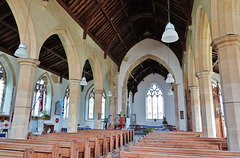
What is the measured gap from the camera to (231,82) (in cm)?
363

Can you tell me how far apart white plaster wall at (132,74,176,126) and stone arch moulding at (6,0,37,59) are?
620 inches

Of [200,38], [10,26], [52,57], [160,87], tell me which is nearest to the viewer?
[200,38]

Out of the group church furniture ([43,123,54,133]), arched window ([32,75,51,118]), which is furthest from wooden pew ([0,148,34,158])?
church furniture ([43,123,54,133])

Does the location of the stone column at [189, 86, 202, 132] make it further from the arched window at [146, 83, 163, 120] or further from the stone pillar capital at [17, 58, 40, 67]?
the arched window at [146, 83, 163, 120]

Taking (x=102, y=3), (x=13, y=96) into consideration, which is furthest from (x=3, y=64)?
(x=102, y=3)

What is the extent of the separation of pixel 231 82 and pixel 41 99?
35.1ft

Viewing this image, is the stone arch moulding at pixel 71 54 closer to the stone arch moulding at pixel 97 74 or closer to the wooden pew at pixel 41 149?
the stone arch moulding at pixel 97 74

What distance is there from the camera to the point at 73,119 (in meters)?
7.66

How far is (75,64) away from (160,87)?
13497 mm

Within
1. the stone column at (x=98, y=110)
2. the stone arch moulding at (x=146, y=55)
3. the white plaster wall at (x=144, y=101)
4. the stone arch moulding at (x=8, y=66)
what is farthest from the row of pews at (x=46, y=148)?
the white plaster wall at (x=144, y=101)

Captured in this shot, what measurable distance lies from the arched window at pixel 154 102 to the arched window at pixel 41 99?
1105cm

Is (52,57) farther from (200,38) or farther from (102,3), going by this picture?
(200,38)

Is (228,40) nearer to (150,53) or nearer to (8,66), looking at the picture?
(150,53)

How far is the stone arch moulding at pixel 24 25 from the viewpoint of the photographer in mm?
5051
